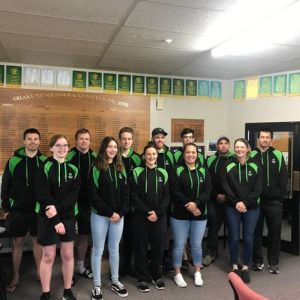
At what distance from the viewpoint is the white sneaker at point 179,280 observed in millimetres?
3029

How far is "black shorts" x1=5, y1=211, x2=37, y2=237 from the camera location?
111 inches

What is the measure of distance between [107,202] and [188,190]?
2.44 feet

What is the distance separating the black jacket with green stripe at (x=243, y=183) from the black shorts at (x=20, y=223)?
1.79m

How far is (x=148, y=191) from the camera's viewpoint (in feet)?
9.55

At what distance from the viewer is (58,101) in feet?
13.3

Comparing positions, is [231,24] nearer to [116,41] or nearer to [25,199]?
[116,41]

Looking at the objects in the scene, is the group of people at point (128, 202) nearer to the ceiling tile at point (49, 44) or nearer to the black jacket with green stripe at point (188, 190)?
the black jacket with green stripe at point (188, 190)

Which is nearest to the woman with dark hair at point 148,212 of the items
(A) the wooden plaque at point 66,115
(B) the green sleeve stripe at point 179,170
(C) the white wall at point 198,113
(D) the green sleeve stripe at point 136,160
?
(B) the green sleeve stripe at point 179,170

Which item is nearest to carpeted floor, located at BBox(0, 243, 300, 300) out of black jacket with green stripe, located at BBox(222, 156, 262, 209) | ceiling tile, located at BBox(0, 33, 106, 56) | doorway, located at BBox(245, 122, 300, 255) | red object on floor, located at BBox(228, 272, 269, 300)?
doorway, located at BBox(245, 122, 300, 255)

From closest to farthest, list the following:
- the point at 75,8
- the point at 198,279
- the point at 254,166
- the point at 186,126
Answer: the point at 75,8 < the point at 198,279 < the point at 254,166 < the point at 186,126

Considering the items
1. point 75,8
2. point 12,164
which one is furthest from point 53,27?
point 12,164

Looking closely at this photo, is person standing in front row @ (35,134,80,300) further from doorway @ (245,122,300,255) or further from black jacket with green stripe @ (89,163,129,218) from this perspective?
doorway @ (245,122,300,255)

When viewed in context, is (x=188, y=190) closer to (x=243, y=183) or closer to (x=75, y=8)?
(x=243, y=183)

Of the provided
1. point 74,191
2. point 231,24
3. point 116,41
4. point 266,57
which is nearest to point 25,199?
point 74,191
